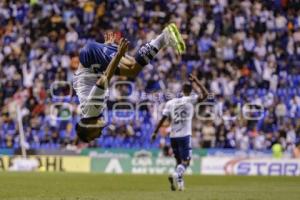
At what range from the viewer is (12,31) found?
33594 mm

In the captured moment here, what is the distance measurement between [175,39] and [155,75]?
17501 mm

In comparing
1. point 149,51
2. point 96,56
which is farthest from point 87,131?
point 149,51

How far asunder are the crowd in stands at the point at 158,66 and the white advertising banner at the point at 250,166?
0.60 meters

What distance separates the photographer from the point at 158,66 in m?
30.4

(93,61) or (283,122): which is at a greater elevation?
(93,61)


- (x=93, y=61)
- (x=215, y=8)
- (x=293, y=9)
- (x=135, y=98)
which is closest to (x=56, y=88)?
(x=135, y=98)

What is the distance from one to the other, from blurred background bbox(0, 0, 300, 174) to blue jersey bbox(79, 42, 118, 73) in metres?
14.5

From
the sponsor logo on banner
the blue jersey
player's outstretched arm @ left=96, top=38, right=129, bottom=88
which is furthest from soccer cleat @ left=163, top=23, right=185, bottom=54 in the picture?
the sponsor logo on banner

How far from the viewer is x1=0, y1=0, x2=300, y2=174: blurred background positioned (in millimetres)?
27859

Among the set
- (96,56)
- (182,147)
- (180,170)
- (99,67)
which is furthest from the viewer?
(182,147)

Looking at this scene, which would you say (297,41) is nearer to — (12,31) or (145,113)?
(145,113)

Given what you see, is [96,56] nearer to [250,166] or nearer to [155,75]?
[250,166]

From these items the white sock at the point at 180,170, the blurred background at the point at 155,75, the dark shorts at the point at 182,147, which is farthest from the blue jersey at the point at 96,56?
the blurred background at the point at 155,75

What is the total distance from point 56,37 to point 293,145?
39.4 ft
